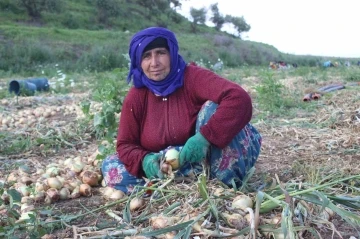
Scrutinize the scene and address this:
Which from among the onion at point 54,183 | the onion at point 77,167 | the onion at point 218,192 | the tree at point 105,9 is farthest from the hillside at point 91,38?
the onion at point 218,192

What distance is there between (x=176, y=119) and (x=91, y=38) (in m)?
19.2

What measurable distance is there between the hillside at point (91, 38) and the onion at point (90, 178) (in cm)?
936

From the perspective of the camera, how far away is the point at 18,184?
8.52ft

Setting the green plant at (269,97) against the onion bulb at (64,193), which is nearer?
the onion bulb at (64,193)

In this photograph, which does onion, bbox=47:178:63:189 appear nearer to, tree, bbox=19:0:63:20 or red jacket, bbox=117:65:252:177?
red jacket, bbox=117:65:252:177

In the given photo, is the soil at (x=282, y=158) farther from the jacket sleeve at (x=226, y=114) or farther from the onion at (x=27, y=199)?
the jacket sleeve at (x=226, y=114)

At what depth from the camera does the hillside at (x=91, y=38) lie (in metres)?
14.9

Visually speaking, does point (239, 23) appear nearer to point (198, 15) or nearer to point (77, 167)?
point (198, 15)

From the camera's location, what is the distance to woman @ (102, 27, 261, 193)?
206cm

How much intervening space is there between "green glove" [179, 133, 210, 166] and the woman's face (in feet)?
1.32

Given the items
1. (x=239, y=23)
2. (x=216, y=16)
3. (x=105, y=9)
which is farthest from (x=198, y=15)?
(x=105, y=9)

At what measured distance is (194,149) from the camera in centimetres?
202

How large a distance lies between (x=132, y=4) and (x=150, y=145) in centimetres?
3210

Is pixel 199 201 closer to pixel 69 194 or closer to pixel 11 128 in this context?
pixel 69 194
